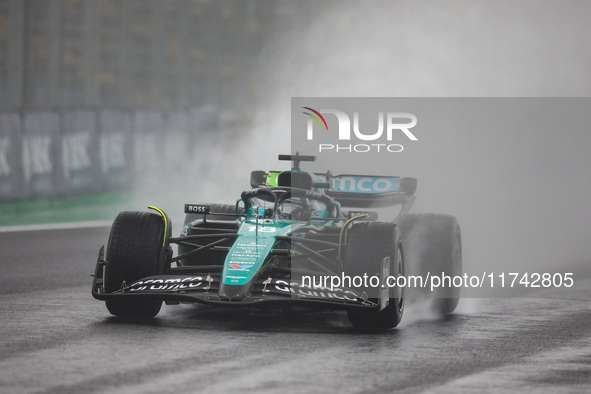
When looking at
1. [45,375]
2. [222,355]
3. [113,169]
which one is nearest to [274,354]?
[222,355]

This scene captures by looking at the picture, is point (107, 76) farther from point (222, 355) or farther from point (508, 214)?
point (222, 355)

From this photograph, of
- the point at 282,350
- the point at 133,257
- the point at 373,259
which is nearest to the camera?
the point at 282,350

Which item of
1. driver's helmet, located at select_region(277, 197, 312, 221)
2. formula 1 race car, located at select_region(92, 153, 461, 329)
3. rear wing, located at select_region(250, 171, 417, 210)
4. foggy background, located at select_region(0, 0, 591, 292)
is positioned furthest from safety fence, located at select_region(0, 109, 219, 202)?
driver's helmet, located at select_region(277, 197, 312, 221)

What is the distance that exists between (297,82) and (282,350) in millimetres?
15314

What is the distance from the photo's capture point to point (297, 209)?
10086 millimetres

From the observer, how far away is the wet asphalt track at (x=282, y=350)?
652 cm

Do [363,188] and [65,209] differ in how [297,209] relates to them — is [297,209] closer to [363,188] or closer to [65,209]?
[363,188]

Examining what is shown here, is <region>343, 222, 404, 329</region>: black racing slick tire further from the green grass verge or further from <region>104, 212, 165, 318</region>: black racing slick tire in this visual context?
the green grass verge

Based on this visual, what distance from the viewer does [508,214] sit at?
16141mm

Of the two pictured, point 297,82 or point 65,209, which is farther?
point 297,82

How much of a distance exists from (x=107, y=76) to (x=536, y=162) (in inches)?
511

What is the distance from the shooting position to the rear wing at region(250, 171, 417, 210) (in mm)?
11703

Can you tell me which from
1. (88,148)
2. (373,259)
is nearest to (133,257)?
(373,259)

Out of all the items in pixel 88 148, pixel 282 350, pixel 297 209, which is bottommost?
pixel 282 350
